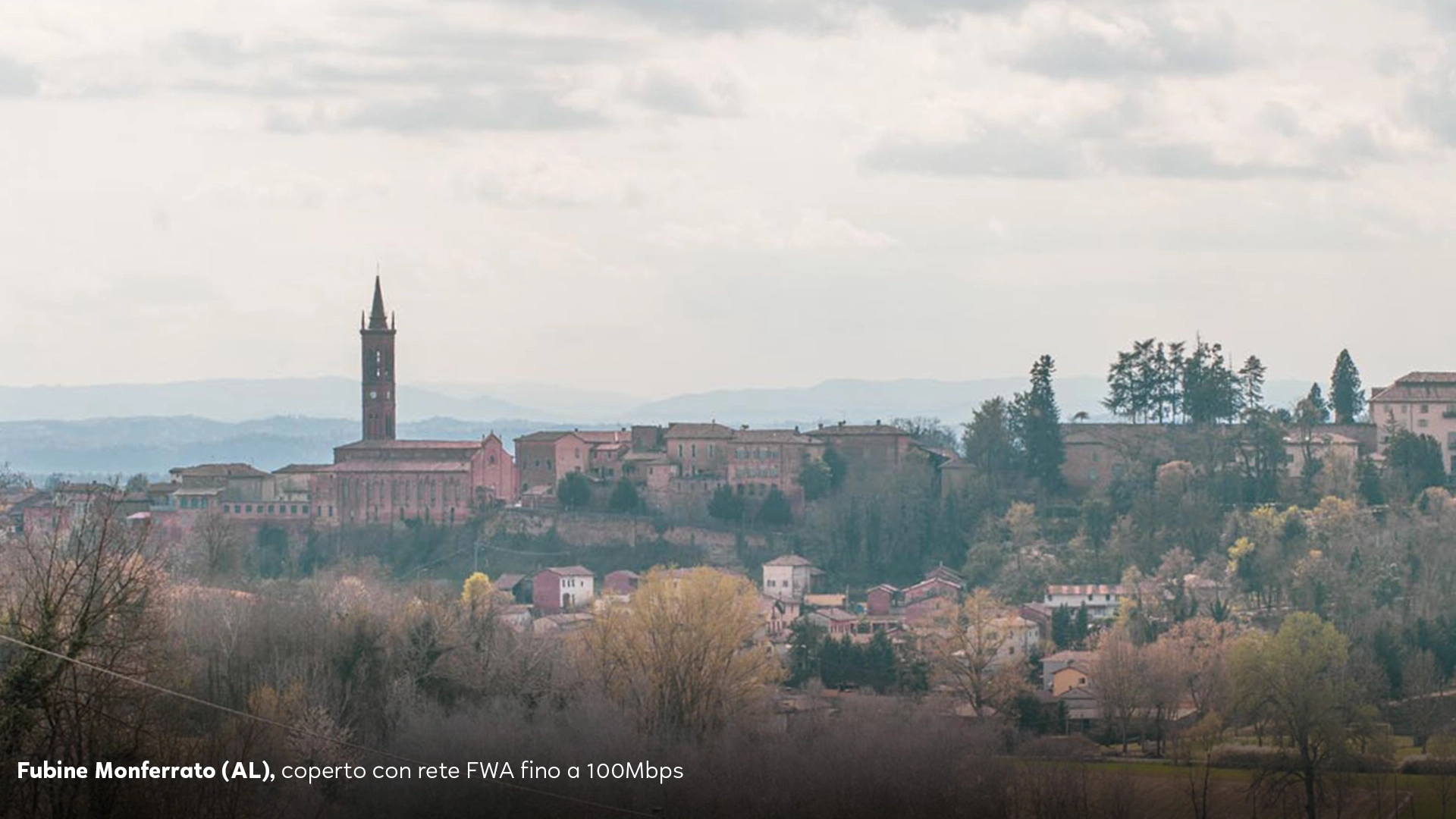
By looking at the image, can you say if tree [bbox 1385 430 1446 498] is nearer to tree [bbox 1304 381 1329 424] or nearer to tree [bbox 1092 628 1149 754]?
tree [bbox 1304 381 1329 424]

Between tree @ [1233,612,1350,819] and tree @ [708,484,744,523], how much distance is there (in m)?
30.0

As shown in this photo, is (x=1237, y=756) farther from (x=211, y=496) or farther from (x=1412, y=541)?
(x=211, y=496)

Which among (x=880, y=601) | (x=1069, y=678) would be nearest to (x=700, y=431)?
(x=880, y=601)

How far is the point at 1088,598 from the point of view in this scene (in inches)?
3125

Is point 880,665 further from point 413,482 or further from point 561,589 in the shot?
point 413,482

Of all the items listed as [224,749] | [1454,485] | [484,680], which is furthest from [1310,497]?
[224,749]

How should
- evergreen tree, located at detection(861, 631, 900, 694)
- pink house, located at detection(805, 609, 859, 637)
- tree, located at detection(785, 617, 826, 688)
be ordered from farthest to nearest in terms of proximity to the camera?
pink house, located at detection(805, 609, 859, 637), tree, located at detection(785, 617, 826, 688), evergreen tree, located at detection(861, 631, 900, 694)

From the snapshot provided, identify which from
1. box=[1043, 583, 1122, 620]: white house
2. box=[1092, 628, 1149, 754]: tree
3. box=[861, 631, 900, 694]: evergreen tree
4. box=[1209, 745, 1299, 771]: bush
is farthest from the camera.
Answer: box=[1043, 583, 1122, 620]: white house

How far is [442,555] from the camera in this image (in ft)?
301

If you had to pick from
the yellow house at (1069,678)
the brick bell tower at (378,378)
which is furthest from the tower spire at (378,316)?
the yellow house at (1069,678)

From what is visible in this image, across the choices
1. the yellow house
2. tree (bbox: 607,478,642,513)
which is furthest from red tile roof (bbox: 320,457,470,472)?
the yellow house

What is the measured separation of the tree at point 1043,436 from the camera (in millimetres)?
90375

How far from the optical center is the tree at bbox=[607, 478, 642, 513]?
92.9 metres

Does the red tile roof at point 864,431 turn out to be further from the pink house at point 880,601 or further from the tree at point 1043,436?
the pink house at point 880,601
